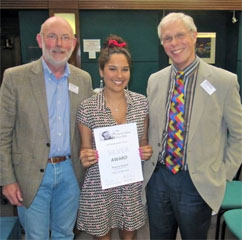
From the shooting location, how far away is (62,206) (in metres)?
2.01

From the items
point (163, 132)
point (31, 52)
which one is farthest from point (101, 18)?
point (163, 132)

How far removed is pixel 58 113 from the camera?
190 cm

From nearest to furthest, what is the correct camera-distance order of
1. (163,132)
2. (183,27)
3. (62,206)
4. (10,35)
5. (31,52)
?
1. (183,27)
2. (163,132)
3. (62,206)
4. (31,52)
5. (10,35)

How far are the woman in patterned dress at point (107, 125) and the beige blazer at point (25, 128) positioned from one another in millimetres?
153

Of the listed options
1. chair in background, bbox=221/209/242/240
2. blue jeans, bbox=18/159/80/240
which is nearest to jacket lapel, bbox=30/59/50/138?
blue jeans, bbox=18/159/80/240

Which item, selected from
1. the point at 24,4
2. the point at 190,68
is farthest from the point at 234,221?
the point at 24,4

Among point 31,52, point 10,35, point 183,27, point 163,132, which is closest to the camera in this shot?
point 183,27

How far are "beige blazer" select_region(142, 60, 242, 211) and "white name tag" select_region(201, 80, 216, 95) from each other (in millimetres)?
13

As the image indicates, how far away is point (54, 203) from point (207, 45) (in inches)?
152

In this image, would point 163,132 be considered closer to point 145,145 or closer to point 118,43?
point 145,145

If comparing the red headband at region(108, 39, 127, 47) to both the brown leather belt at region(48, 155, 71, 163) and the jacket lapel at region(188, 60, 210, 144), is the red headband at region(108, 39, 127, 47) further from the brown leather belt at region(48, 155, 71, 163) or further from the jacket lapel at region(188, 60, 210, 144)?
the brown leather belt at region(48, 155, 71, 163)

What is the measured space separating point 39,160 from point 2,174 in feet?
0.79

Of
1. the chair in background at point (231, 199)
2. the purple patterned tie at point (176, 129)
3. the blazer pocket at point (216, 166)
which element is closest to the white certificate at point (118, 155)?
the purple patterned tie at point (176, 129)

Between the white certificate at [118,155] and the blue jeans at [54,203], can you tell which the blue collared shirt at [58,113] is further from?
the white certificate at [118,155]
